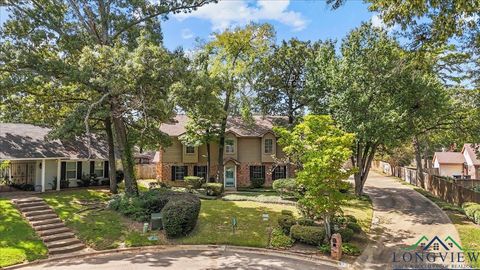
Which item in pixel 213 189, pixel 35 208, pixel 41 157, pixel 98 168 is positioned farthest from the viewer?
pixel 98 168

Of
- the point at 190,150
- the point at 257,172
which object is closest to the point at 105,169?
the point at 190,150

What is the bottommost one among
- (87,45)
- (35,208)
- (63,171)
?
(35,208)

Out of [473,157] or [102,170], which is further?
[473,157]

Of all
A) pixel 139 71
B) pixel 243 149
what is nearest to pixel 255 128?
pixel 243 149

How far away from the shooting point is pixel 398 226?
65.4 feet

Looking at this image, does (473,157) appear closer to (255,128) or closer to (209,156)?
(255,128)

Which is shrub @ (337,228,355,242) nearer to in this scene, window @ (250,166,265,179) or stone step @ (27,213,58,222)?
stone step @ (27,213,58,222)

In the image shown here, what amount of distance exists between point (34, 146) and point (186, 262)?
1664 centimetres

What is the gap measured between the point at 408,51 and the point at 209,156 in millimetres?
21039

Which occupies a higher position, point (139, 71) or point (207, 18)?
point (207, 18)

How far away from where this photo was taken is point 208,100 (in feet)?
61.9

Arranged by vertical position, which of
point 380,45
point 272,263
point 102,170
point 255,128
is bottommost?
point 272,263

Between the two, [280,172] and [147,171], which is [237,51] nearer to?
[280,172]

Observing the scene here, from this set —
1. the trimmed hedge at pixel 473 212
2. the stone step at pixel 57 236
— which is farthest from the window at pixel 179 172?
the trimmed hedge at pixel 473 212
